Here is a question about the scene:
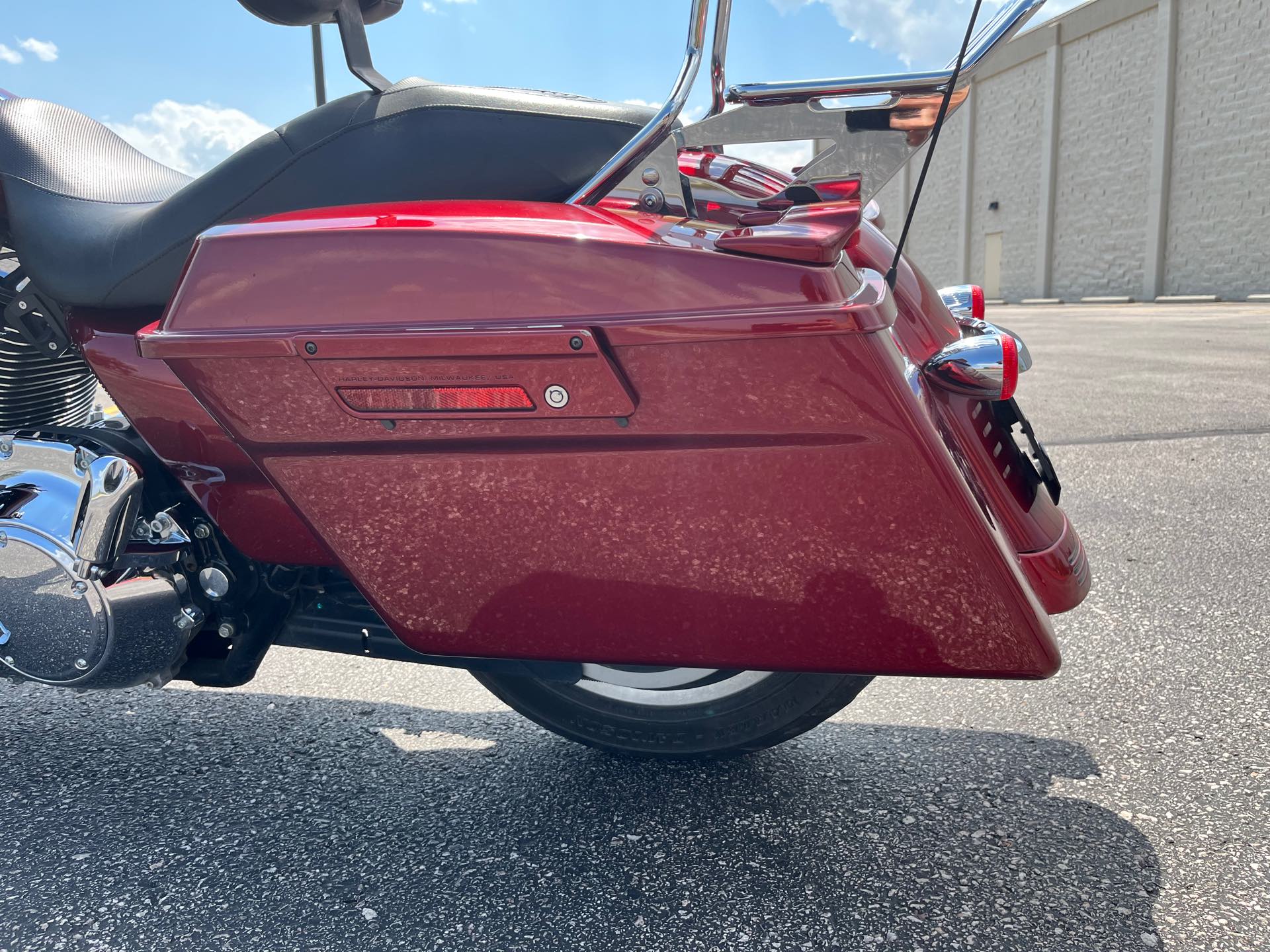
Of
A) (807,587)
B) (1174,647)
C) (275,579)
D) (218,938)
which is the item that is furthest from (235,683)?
(1174,647)

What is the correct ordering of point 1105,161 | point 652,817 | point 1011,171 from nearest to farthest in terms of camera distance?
point 652,817 → point 1105,161 → point 1011,171

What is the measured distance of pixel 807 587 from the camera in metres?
1.20

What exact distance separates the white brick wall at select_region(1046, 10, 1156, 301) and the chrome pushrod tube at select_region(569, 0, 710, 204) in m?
23.6

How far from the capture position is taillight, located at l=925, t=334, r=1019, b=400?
4.14 ft

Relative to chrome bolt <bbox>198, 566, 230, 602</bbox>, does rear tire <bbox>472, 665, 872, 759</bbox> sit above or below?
below

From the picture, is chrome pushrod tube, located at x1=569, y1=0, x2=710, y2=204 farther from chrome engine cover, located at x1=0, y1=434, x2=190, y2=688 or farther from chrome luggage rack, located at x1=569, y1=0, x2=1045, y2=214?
chrome engine cover, located at x1=0, y1=434, x2=190, y2=688

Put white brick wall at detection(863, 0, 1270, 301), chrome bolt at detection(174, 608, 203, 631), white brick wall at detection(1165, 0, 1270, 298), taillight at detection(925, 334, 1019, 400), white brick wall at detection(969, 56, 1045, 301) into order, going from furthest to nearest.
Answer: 1. white brick wall at detection(969, 56, 1045, 301)
2. white brick wall at detection(863, 0, 1270, 301)
3. white brick wall at detection(1165, 0, 1270, 298)
4. chrome bolt at detection(174, 608, 203, 631)
5. taillight at detection(925, 334, 1019, 400)

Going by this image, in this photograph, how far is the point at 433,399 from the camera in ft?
3.86

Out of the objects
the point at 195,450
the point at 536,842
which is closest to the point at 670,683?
the point at 536,842

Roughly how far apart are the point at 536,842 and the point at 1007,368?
1057 mm

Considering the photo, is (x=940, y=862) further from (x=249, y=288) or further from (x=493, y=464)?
(x=249, y=288)

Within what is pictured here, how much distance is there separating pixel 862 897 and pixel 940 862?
165 millimetres

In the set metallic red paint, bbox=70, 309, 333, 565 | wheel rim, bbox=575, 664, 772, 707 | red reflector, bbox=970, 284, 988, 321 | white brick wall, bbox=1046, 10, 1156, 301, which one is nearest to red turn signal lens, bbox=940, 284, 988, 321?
red reflector, bbox=970, 284, 988, 321

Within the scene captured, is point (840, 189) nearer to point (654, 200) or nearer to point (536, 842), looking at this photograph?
point (654, 200)
